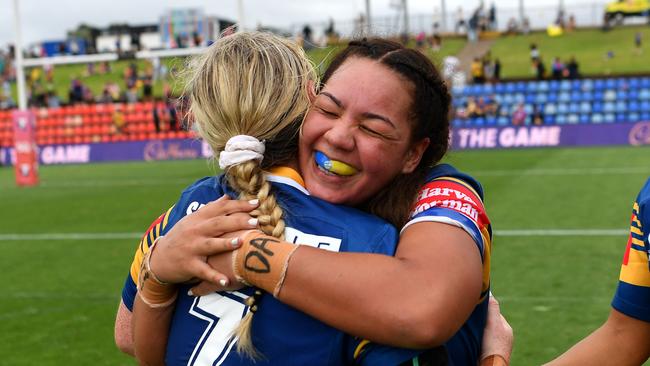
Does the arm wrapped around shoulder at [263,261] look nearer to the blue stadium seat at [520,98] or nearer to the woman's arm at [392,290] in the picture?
the woman's arm at [392,290]

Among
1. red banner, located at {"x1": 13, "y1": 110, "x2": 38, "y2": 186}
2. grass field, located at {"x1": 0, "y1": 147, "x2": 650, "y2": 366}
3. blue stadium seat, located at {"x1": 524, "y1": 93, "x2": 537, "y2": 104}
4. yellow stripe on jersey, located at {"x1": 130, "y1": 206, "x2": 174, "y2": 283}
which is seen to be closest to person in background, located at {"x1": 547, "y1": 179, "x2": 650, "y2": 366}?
yellow stripe on jersey, located at {"x1": 130, "y1": 206, "x2": 174, "y2": 283}

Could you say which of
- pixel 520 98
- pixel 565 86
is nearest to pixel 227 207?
pixel 520 98

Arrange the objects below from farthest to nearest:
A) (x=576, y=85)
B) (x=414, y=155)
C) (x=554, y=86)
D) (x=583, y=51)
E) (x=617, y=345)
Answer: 1. (x=583, y=51)
2. (x=554, y=86)
3. (x=576, y=85)
4. (x=617, y=345)
5. (x=414, y=155)

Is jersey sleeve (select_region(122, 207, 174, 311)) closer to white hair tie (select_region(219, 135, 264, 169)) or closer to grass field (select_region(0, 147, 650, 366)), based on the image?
white hair tie (select_region(219, 135, 264, 169))

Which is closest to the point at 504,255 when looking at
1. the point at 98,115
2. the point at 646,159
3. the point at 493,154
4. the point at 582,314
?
the point at 582,314

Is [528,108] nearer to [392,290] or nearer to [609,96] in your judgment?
[609,96]

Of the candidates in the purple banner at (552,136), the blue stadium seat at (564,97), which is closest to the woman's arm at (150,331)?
the purple banner at (552,136)

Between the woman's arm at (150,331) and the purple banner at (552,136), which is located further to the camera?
the purple banner at (552,136)

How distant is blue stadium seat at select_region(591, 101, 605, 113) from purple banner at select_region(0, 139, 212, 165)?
13.3 metres

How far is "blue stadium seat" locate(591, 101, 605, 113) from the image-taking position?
29284 mm

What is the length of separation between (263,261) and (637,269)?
102 cm

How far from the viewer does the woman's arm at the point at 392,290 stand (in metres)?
1.76

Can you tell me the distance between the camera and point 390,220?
2.07m

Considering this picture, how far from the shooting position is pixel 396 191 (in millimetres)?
2105
